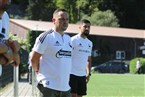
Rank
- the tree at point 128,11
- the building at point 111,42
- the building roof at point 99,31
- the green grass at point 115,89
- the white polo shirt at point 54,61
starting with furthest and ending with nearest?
1. the tree at point 128,11
2. the building at point 111,42
3. the building roof at point 99,31
4. the green grass at point 115,89
5. the white polo shirt at point 54,61

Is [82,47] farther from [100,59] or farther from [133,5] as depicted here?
[133,5]

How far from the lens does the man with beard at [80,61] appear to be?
32.9 ft

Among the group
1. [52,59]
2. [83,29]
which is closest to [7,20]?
[52,59]

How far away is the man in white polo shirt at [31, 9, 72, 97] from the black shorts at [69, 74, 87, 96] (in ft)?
10.5

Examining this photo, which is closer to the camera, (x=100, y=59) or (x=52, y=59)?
(x=52, y=59)

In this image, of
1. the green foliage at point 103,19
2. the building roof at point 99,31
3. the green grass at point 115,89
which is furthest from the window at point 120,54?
the green grass at point 115,89

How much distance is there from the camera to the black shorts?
10102mm

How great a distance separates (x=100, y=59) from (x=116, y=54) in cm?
374

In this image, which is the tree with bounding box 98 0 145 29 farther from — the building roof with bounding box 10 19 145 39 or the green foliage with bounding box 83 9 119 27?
the building roof with bounding box 10 19 145 39

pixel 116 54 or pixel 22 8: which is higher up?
pixel 22 8

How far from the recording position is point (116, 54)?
254 ft

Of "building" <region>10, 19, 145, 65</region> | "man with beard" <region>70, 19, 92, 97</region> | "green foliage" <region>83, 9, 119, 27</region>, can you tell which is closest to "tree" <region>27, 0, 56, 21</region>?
"green foliage" <region>83, 9, 119, 27</region>

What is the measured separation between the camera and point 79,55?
33.1ft

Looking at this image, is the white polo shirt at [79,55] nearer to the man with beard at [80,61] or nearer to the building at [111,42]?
the man with beard at [80,61]
